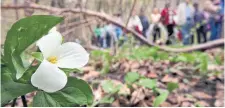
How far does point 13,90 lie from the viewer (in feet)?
2.01

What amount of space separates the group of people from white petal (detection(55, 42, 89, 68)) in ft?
4.75

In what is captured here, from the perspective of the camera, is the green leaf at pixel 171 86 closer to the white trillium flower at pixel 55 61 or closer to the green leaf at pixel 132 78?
the green leaf at pixel 132 78

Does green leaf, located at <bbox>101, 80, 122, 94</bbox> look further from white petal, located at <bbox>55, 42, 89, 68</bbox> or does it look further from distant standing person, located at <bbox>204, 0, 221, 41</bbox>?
distant standing person, located at <bbox>204, 0, 221, 41</bbox>

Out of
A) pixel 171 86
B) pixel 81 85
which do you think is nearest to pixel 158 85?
pixel 171 86

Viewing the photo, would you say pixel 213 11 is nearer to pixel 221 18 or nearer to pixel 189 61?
pixel 221 18

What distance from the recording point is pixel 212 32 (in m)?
4.19

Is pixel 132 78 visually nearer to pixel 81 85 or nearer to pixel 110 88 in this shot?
pixel 110 88

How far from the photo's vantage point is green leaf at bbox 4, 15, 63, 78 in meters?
0.59

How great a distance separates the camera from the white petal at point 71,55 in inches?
23.0

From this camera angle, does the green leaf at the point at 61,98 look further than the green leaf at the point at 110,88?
No

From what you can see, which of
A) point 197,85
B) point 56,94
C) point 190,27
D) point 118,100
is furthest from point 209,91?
point 190,27

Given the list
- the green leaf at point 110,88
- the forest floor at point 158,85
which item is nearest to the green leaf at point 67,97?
the forest floor at point 158,85

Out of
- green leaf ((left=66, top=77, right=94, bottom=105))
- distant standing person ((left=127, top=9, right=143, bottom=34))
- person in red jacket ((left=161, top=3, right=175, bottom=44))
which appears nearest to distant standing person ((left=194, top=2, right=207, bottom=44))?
distant standing person ((left=127, top=9, right=143, bottom=34))

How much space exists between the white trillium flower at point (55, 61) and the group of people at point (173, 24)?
1.45 meters
